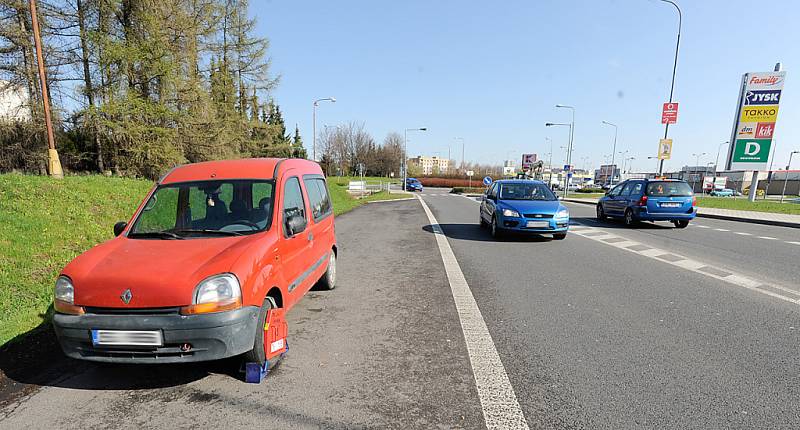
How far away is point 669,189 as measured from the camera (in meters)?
12.2

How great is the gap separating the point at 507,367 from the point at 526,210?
6.81 meters

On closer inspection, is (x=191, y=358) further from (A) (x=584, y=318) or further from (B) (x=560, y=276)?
(B) (x=560, y=276)

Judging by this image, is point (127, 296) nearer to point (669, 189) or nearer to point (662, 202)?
point (662, 202)

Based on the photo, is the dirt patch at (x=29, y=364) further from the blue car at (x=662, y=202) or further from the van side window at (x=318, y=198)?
the blue car at (x=662, y=202)

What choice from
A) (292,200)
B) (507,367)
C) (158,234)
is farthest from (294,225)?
(507,367)

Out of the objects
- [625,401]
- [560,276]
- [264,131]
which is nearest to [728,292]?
[560,276]

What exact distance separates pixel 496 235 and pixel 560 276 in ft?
13.6

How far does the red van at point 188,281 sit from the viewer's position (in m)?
2.70

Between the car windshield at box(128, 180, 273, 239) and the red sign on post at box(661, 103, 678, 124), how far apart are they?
996 inches

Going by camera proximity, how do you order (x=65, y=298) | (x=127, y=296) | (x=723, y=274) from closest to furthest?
(x=127, y=296)
(x=65, y=298)
(x=723, y=274)

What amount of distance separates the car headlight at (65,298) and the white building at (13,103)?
18798mm

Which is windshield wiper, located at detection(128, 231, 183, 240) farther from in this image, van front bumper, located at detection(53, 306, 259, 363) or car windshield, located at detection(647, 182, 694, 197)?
car windshield, located at detection(647, 182, 694, 197)

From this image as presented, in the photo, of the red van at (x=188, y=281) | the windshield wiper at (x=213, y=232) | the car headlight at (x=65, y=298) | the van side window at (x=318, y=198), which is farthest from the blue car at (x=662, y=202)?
the car headlight at (x=65, y=298)

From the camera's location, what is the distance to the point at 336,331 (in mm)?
4027
